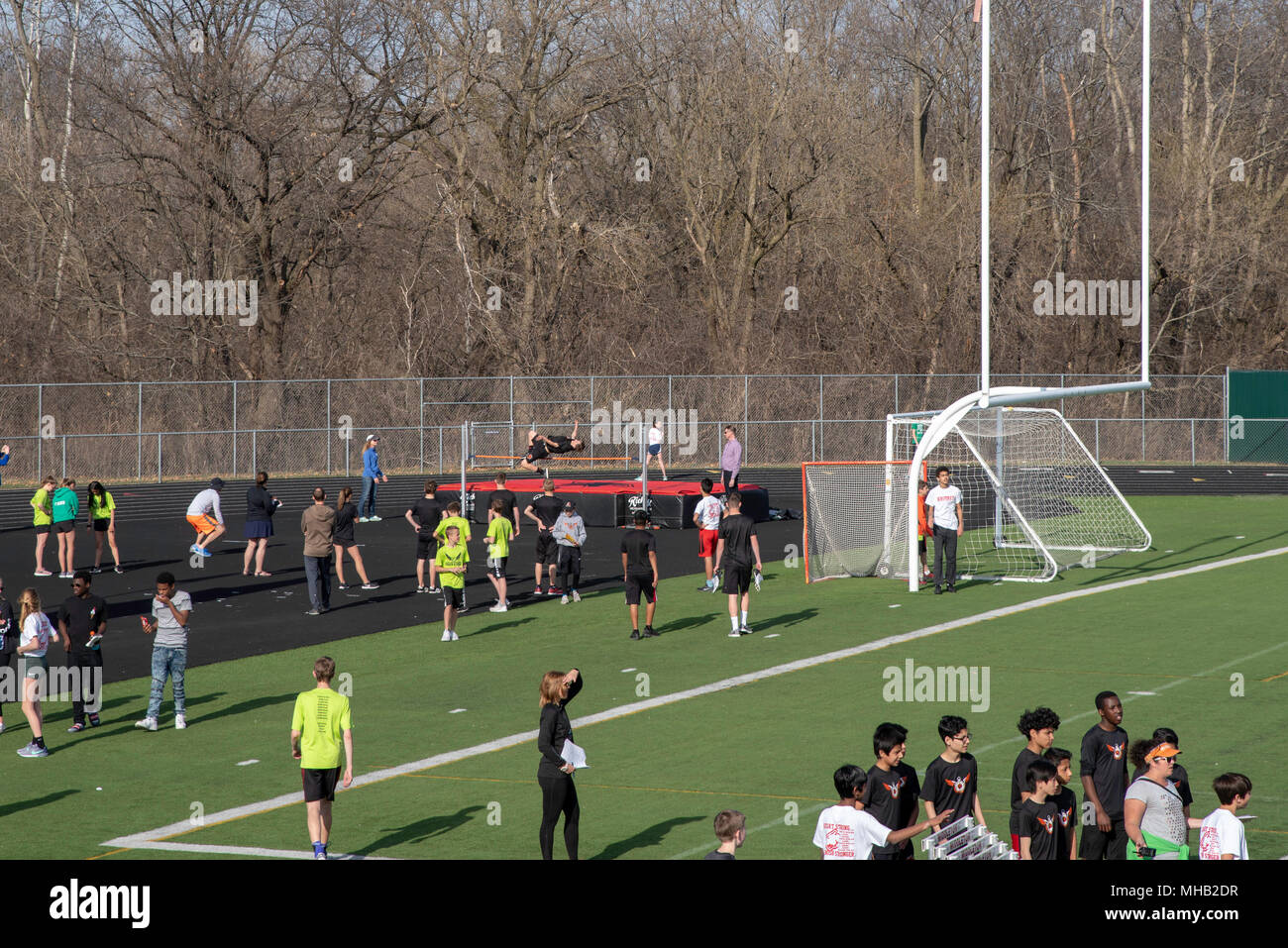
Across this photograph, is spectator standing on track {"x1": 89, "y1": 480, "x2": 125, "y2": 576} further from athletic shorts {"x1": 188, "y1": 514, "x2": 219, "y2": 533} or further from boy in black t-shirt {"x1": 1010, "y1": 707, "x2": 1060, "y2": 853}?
boy in black t-shirt {"x1": 1010, "y1": 707, "x2": 1060, "y2": 853}

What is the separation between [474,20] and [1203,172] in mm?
25768

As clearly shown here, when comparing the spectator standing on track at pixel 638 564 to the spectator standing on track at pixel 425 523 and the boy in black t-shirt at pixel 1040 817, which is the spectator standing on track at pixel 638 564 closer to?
the spectator standing on track at pixel 425 523

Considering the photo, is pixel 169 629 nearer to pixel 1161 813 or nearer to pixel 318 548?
pixel 318 548

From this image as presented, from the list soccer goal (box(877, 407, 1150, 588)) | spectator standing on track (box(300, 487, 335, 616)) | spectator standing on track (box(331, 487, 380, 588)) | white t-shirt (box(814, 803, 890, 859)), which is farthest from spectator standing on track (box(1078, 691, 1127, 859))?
soccer goal (box(877, 407, 1150, 588))

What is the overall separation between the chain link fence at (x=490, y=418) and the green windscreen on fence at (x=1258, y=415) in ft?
1.57

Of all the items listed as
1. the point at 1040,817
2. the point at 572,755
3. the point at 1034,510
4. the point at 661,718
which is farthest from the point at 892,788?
the point at 1034,510

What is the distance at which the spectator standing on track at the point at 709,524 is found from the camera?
23.0 meters

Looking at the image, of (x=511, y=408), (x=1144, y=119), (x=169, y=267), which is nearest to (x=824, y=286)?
(x=511, y=408)

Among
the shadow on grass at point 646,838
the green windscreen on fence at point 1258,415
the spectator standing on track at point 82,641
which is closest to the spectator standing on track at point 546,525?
the spectator standing on track at point 82,641

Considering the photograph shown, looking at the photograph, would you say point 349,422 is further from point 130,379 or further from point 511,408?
point 130,379

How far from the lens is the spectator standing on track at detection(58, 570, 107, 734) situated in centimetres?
1496

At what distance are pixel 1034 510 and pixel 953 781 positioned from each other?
21.4 m

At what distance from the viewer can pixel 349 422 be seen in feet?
147

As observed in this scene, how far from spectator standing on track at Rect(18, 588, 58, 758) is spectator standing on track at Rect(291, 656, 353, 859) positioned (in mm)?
4429
